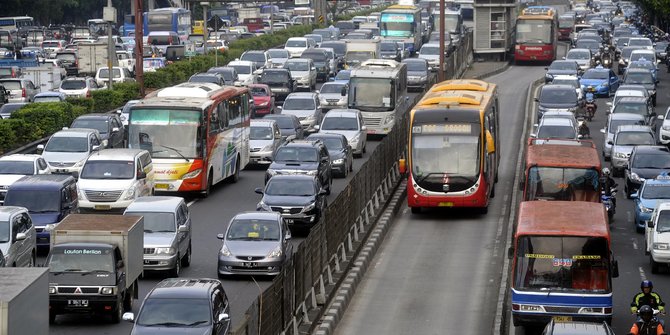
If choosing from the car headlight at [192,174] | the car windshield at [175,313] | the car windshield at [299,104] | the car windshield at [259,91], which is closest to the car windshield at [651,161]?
the car headlight at [192,174]

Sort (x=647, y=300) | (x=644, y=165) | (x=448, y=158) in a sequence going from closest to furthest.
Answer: (x=647, y=300), (x=448, y=158), (x=644, y=165)

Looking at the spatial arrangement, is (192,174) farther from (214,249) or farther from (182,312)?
(182,312)

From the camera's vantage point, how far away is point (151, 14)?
110m

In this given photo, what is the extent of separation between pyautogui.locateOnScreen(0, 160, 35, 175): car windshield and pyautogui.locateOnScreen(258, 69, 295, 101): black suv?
94.1ft

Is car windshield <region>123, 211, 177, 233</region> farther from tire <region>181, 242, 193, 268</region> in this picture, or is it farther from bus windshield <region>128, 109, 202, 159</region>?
bus windshield <region>128, 109, 202, 159</region>

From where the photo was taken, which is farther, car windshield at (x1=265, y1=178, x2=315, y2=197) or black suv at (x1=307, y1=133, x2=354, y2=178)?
black suv at (x1=307, y1=133, x2=354, y2=178)

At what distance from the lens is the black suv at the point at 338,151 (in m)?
46.1

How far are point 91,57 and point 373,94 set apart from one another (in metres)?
29.0

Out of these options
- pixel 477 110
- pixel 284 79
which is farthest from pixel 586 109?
pixel 477 110

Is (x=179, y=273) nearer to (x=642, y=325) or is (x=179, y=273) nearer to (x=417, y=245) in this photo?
(x=417, y=245)

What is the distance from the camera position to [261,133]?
49.6 meters

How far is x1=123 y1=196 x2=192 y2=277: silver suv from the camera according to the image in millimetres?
30469

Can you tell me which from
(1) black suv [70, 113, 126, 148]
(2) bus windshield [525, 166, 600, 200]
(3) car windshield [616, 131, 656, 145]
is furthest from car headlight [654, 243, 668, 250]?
(1) black suv [70, 113, 126, 148]

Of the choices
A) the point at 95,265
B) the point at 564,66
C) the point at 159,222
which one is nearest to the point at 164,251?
the point at 159,222
